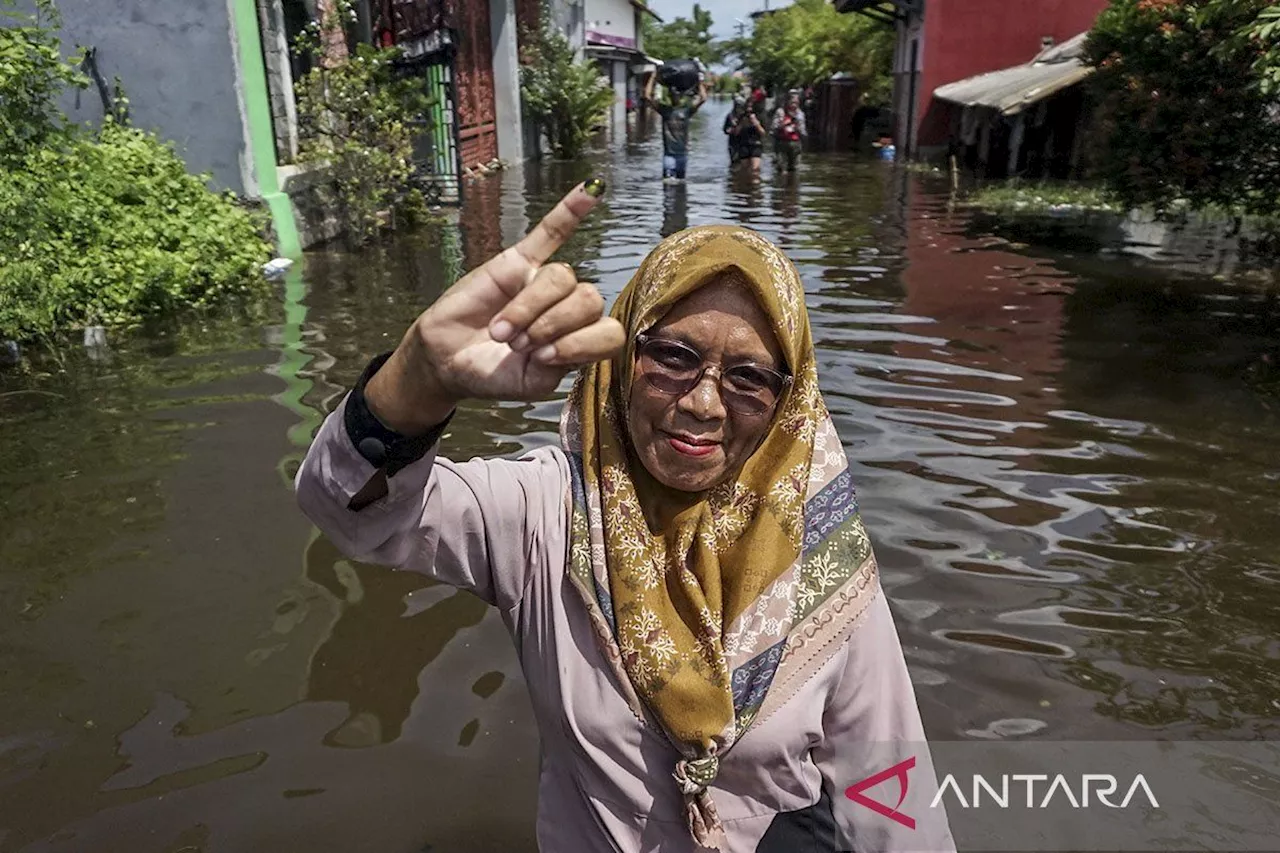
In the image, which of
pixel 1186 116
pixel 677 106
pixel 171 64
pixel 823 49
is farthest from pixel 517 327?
pixel 823 49

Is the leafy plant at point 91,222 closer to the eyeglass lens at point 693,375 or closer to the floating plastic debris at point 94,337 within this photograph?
the floating plastic debris at point 94,337

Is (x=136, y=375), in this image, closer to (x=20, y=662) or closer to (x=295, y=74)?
(x=20, y=662)

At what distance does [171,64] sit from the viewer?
8.46 metres

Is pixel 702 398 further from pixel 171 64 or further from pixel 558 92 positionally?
pixel 558 92

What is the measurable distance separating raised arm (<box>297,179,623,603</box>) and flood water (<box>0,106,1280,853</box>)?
142 cm

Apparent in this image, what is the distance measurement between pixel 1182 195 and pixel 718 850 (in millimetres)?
9256

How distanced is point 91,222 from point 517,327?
714 centimetres

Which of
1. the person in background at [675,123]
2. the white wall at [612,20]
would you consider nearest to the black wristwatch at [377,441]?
the person in background at [675,123]

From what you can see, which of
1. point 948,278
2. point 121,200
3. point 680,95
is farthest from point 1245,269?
point 121,200

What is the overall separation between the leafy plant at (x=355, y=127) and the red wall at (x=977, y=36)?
611 inches

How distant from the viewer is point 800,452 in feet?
5.82

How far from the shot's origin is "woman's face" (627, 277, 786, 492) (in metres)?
1.67

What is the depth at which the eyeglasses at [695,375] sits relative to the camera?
1.68 m

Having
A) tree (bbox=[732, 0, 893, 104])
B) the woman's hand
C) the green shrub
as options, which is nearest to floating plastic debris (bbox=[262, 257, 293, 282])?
the green shrub
